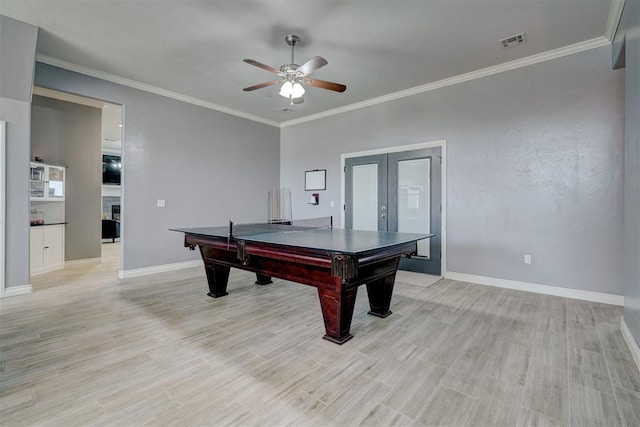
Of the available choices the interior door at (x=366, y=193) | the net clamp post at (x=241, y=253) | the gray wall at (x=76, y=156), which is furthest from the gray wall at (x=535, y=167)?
the gray wall at (x=76, y=156)

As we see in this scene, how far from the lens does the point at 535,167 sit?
387cm

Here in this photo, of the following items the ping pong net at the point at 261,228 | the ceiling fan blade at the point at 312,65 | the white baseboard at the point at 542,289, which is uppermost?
the ceiling fan blade at the point at 312,65

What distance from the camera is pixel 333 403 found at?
67.1 inches

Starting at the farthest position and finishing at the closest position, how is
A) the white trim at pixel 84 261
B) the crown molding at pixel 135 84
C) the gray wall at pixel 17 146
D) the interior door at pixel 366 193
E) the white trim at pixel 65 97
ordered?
the white trim at pixel 84 261
the interior door at pixel 366 193
the white trim at pixel 65 97
the crown molding at pixel 135 84
the gray wall at pixel 17 146

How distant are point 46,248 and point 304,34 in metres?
5.43

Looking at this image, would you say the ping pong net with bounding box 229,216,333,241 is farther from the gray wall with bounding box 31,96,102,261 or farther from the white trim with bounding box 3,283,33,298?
the gray wall with bounding box 31,96,102,261

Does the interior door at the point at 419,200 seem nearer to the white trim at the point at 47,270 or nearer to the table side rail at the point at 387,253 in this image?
the table side rail at the point at 387,253

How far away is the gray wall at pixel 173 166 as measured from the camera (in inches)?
183

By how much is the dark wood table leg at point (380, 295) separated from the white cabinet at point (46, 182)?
567cm

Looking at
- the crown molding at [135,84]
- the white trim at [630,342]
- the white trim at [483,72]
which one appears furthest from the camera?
the crown molding at [135,84]

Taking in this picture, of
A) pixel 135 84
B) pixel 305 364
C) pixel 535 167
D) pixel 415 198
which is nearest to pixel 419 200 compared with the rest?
pixel 415 198

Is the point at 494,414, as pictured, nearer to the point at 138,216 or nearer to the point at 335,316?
the point at 335,316

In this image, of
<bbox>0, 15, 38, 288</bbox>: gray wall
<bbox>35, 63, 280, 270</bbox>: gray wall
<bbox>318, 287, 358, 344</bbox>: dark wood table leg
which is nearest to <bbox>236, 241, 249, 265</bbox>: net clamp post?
<bbox>318, 287, 358, 344</bbox>: dark wood table leg

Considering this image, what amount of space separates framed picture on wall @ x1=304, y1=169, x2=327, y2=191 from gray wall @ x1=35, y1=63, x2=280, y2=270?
107 cm
